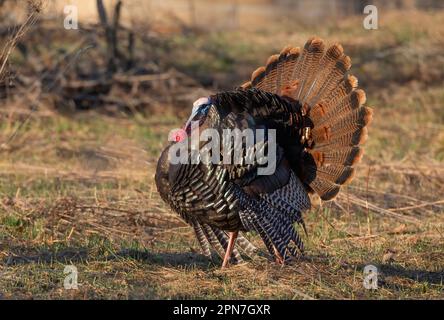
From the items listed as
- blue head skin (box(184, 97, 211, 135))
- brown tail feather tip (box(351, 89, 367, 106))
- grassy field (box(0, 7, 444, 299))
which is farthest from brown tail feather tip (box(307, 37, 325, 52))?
grassy field (box(0, 7, 444, 299))

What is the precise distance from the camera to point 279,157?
561 centimetres

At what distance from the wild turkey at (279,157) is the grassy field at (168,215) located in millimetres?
273

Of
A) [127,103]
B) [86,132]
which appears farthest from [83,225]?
[127,103]

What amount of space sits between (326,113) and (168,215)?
1.58 metres

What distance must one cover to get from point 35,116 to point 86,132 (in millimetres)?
640

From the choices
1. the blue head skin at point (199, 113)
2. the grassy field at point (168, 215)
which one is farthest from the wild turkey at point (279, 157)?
the grassy field at point (168, 215)

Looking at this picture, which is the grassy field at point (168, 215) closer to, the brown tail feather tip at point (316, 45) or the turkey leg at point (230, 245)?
the turkey leg at point (230, 245)

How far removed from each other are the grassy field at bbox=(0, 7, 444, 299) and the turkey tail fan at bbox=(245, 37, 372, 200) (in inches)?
21.9

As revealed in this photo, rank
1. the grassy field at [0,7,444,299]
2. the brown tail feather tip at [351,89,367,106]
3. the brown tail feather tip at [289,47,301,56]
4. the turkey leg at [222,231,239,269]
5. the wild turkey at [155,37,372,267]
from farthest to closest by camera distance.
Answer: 1. the brown tail feather tip at [289,47,301,56]
2. the brown tail feather tip at [351,89,367,106]
3. the turkey leg at [222,231,239,269]
4. the wild turkey at [155,37,372,267]
5. the grassy field at [0,7,444,299]

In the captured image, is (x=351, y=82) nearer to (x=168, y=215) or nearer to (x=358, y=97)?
A: (x=358, y=97)

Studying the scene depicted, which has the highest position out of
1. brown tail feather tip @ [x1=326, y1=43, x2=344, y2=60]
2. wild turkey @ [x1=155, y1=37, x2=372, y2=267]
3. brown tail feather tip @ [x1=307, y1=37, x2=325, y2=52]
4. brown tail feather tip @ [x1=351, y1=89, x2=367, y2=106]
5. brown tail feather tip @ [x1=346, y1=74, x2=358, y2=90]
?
brown tail feather tip @ [x1=307, y1=37, x2=325, y2=52]

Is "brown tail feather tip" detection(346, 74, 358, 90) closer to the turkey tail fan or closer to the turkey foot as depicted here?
the turkey tail fan

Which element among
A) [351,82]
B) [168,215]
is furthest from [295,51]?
[168,215]

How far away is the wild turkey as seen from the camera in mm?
5258
